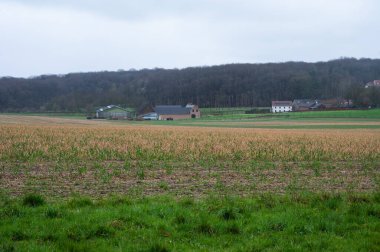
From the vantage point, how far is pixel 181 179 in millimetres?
14492

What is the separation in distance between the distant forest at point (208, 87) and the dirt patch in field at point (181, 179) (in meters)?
126

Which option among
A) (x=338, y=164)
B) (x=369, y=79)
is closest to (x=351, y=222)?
(x=338, y=164)

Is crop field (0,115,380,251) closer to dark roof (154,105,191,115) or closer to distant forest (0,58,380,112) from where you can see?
dark roof (154,105,191,115)

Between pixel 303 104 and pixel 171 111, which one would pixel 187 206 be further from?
pixel 303 104

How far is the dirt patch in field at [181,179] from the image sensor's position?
39.8 ft

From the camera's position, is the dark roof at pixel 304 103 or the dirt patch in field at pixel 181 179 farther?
the dark roof at pixel 304 103

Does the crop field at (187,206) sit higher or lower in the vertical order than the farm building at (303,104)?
lower

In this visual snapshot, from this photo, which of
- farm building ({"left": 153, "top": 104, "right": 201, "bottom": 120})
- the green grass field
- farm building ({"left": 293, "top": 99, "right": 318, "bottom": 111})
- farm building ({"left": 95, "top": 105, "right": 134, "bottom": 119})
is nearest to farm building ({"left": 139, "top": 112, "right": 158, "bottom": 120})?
farm building ({"left": 153, "top": 104, "right": 201, "bottom": 120})

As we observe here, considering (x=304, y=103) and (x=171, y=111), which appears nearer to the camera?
(x=171, y=111)

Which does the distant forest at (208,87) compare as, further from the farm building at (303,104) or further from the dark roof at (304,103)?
the farm building at (303,104)

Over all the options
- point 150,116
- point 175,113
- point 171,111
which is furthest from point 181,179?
point 171,111

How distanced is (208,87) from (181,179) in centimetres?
15799

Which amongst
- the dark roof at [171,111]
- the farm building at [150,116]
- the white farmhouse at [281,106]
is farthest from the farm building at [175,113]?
the white farmhouse at [281,106]

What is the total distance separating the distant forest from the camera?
509ft
